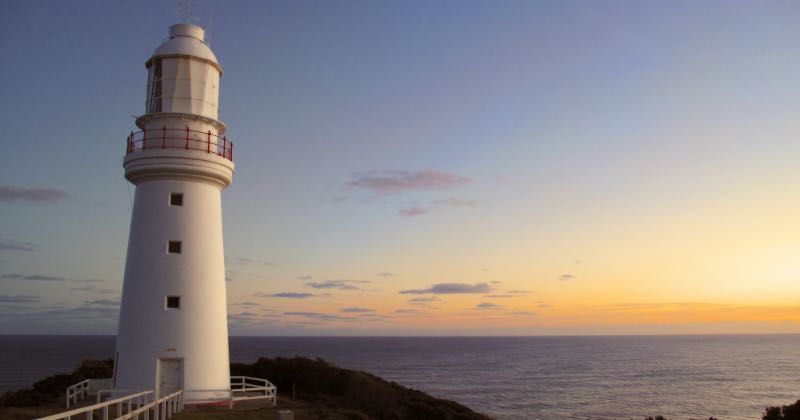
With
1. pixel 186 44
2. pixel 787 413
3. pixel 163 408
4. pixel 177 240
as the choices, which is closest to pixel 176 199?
pixel 177 240

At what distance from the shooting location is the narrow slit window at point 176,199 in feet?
63.6

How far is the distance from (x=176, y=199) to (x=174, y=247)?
1.49 meters

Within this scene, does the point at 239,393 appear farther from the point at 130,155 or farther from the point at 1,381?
the point at 1,381

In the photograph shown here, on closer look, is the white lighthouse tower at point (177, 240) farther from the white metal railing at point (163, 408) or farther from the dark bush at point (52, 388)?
the dark bush at point (52, 388)

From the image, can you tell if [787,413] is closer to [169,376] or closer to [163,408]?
[163,408]

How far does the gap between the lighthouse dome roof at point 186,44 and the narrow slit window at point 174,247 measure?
232 inches

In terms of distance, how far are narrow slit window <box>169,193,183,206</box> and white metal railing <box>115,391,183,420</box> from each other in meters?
5.67

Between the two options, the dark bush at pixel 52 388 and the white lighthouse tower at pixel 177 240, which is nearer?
the white lighthouse tower at pixel 177 240

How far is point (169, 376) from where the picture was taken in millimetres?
18531

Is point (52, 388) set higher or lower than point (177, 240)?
lower

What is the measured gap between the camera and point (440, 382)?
223 feet

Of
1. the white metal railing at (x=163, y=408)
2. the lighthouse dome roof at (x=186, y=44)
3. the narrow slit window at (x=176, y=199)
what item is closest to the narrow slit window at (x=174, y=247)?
the narrow slit window at (x=176, y=199)

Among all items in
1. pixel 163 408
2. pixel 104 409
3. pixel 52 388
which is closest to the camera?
pixel 104 409

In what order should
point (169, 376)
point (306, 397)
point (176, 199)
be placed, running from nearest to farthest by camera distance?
1. point (169, 376)
2. point (176, 199)
3. point (306, 397)
